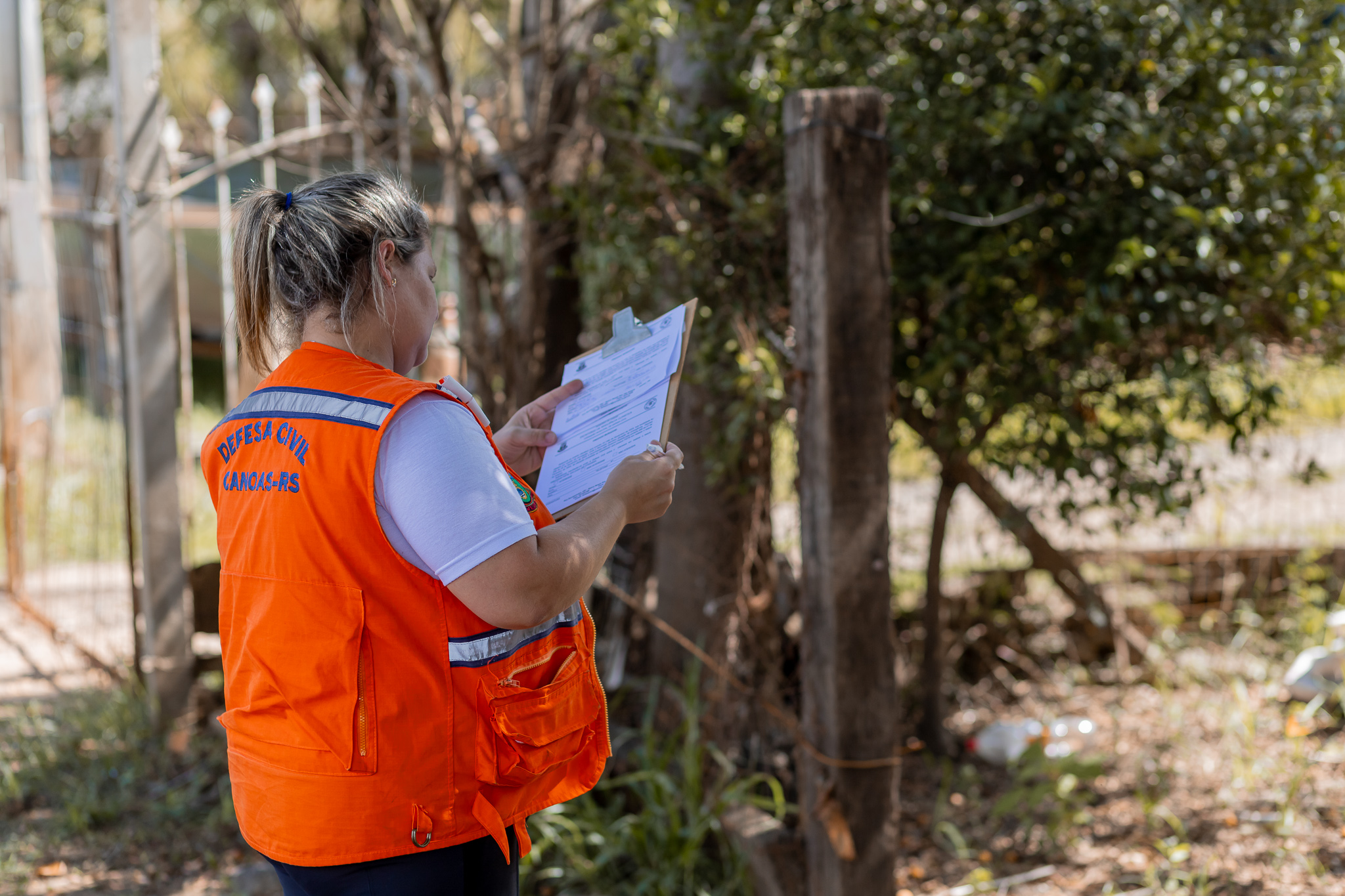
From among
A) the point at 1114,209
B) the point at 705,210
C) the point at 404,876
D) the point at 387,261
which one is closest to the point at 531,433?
the point at 387,261

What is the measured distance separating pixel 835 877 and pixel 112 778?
2938 mm

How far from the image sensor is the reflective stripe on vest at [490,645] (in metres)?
1.49

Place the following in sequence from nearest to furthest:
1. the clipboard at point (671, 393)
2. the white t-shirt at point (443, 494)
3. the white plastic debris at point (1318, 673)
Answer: the white t-shirt at point (443, 494) → the clipboard at point (671, 393) → the white plastic debris at point (1318, 673)

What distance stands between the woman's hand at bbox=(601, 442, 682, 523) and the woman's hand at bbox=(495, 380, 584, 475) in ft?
1.12

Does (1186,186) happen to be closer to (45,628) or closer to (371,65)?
(371,65)

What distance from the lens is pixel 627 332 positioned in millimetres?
1940

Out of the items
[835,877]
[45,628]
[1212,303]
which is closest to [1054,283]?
[1212,303]

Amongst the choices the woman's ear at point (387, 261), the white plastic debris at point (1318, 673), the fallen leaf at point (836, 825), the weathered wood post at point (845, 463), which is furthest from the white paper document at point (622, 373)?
the white plastic debris at point (1318, 673)

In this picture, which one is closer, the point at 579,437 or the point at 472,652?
the point at 472,652

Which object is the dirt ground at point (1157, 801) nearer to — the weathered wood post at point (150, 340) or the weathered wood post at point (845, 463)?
the weathered wood post at point (845, 463)

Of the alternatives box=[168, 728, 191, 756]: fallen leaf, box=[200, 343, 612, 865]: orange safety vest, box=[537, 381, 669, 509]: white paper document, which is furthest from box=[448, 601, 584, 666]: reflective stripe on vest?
box=[168, 728, 191, 756]: fallen leaf

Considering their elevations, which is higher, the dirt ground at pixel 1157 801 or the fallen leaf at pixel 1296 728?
the fallen leaf at pixel 1296 728

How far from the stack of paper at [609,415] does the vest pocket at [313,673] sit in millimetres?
460

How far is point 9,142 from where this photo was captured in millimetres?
7059
